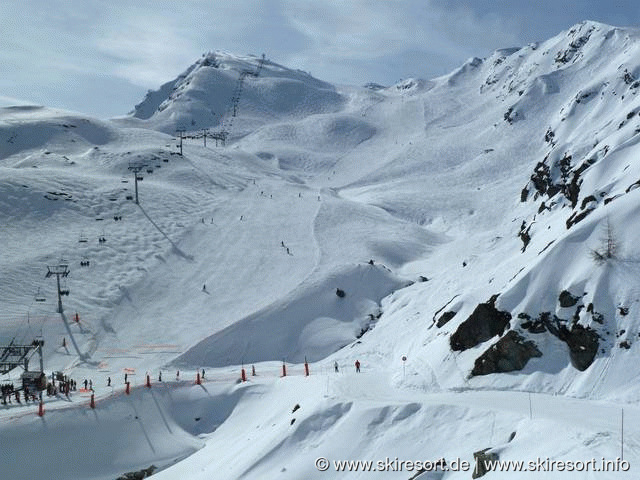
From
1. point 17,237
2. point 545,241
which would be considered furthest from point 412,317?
point 17,237

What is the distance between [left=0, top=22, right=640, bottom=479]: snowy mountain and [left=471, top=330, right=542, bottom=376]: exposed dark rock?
0.07 metres

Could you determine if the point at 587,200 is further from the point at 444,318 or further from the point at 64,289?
the point at 64,289

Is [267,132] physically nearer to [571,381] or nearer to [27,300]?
[27,300]

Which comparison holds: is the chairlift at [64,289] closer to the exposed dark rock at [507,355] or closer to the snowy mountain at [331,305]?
the snowy mountain at [331,305]

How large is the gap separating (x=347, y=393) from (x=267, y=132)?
126 metres

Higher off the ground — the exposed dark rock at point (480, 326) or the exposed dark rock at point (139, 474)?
the exposed dark rock at point (480, 326)

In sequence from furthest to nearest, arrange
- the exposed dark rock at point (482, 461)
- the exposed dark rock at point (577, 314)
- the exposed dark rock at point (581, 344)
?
the exposed dark rock at point (577, 314)
the exposed dark rock at point (581, 344)
the exposed dark rock at point (482, 461)

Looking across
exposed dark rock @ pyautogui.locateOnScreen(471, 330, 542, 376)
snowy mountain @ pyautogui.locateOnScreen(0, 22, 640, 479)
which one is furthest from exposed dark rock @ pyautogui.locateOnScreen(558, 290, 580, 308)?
exposed dark rock @ pyautogui.locateOnScreen(471, 330, 542, 376)

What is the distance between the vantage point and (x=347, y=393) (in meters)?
21.8

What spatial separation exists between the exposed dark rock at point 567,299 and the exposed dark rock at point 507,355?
1943 mm

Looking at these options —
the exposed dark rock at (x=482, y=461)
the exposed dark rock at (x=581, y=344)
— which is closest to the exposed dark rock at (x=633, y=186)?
the exposed dark rock at (x=581, y=344)

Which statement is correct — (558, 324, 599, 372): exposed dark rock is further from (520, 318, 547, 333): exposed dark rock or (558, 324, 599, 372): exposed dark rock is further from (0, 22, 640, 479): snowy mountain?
(520, 318, 547, 333): exposed dark rock

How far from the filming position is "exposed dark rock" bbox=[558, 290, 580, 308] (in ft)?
68.6

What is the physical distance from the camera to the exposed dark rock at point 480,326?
882 inches
